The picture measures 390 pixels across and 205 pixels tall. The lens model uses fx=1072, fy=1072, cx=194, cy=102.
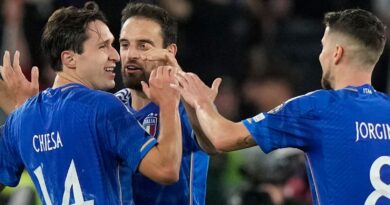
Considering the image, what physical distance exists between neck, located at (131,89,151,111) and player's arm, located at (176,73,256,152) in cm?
52

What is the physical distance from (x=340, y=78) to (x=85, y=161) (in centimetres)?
155

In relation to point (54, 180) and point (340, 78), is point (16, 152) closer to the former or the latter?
point (54, 180)

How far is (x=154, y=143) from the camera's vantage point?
5938mm

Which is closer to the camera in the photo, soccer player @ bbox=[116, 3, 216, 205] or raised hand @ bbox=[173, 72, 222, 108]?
raised hand @ bbox=[173, 72, 222, 108]

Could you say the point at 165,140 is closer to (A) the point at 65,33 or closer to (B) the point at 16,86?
(A) the point at 65,33

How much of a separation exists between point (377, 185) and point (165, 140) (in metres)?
1.22

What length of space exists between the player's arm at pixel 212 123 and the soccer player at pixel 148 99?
175 millimetres

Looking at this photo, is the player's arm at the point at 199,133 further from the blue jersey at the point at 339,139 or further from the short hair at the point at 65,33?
the short hair at the point at 65,33

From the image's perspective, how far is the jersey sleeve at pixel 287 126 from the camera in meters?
6.07

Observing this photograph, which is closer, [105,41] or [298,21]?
[105,41]

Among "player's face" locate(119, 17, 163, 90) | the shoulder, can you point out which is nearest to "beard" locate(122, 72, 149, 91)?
"player's face" locate(119, 17, 163, 90)

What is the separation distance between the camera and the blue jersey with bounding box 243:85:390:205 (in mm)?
6012

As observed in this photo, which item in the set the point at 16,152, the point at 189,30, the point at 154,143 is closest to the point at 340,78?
the point at 154,143

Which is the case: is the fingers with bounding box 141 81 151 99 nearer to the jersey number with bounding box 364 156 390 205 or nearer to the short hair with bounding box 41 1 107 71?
the short hair with bounding box 41 1 107 71
